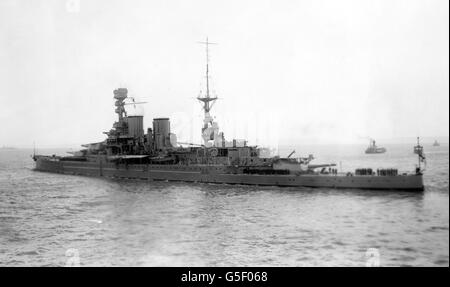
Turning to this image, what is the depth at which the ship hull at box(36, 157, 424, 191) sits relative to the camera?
36062mm

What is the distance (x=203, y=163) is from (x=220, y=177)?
4007mm

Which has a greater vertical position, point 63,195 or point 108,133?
point 108,133

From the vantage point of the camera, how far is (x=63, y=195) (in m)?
38.3

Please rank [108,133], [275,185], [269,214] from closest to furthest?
[269,214] < [275,185] < [108,133]

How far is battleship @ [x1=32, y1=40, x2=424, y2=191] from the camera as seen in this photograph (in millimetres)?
38062

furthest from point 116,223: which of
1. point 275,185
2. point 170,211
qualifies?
point 275,185

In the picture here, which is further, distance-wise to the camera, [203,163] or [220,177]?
[203,163]

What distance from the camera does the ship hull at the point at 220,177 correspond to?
36.1 meters

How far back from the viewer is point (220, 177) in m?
46.6

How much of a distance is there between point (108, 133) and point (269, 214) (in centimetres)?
4428

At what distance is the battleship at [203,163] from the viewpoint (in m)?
38.1

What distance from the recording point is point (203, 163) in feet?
163
